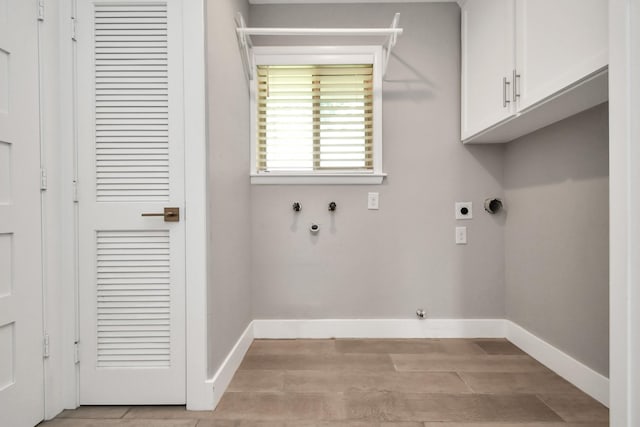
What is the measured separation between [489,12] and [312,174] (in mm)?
1457

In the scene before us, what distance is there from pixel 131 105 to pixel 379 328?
2.09 m

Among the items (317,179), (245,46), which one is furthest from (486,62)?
(245,46)

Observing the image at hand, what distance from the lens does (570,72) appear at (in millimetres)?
1378

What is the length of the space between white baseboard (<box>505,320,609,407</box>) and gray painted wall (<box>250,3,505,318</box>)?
217 millimetres

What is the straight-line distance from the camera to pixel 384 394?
1.76m

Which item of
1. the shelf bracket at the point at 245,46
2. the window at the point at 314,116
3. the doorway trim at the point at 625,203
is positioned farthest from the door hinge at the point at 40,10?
the doorway trim at the point at 625,203

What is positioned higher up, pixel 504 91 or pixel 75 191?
pixel 504 91

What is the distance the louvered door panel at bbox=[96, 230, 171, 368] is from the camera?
1.65 meters

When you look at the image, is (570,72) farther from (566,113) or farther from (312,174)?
(312,174)

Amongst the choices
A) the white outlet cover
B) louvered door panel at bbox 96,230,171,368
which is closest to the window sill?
the white outlet cover

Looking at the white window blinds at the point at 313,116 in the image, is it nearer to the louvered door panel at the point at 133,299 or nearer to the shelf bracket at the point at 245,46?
the shelf bracket at the point at 245,46

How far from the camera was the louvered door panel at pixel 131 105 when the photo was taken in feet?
5.37

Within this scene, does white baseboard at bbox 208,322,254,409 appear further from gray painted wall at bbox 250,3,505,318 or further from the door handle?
the door handle

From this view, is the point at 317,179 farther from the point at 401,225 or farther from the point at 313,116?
the point at 401,225
